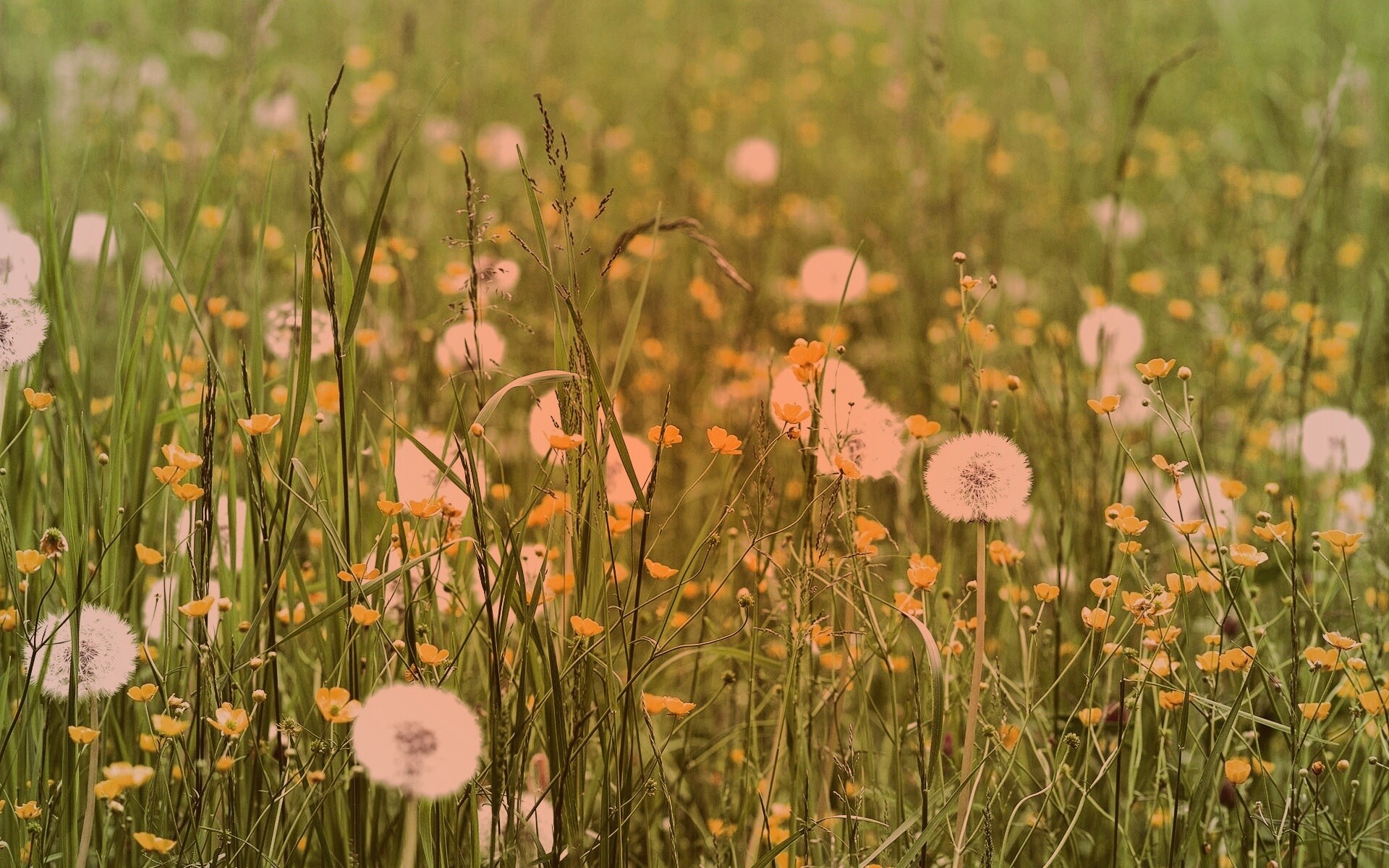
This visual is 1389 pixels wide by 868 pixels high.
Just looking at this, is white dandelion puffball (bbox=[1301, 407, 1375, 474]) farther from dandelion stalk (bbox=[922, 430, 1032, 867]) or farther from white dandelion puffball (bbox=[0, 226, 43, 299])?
white dandelion puffball (bbox=[0, 226, 43, 299])

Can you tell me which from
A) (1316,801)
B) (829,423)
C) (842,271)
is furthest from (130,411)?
(842,271)

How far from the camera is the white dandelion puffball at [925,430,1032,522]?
1.18m

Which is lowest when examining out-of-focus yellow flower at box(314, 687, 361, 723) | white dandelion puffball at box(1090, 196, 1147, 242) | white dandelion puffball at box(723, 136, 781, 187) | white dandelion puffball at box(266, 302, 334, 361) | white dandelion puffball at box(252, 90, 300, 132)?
out-of-focus yellow flower at box(314, 687, 361, 723)

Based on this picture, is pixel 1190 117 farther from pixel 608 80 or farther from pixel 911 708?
pixel 911 708

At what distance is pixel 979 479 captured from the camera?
120 cm

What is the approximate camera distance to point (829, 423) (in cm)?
153

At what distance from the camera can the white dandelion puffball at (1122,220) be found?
3615 mm

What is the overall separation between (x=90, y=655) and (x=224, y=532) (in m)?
0.46

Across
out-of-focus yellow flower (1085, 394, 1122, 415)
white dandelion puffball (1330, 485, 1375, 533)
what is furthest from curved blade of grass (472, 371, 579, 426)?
white dandelion puffball (1330, 485, 1375, 533)

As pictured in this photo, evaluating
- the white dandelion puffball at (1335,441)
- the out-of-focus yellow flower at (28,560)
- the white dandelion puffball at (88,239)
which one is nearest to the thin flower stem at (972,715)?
the out-of-focus yellow flower at (28,560)

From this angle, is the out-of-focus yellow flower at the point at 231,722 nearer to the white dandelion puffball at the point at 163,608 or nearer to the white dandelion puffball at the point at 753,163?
the white dandelion puffball at the point at 163,608

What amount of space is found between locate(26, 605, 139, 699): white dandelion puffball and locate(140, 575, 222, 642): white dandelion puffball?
54 millimetres

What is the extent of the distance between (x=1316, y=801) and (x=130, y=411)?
1.40m

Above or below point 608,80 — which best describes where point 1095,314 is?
below
